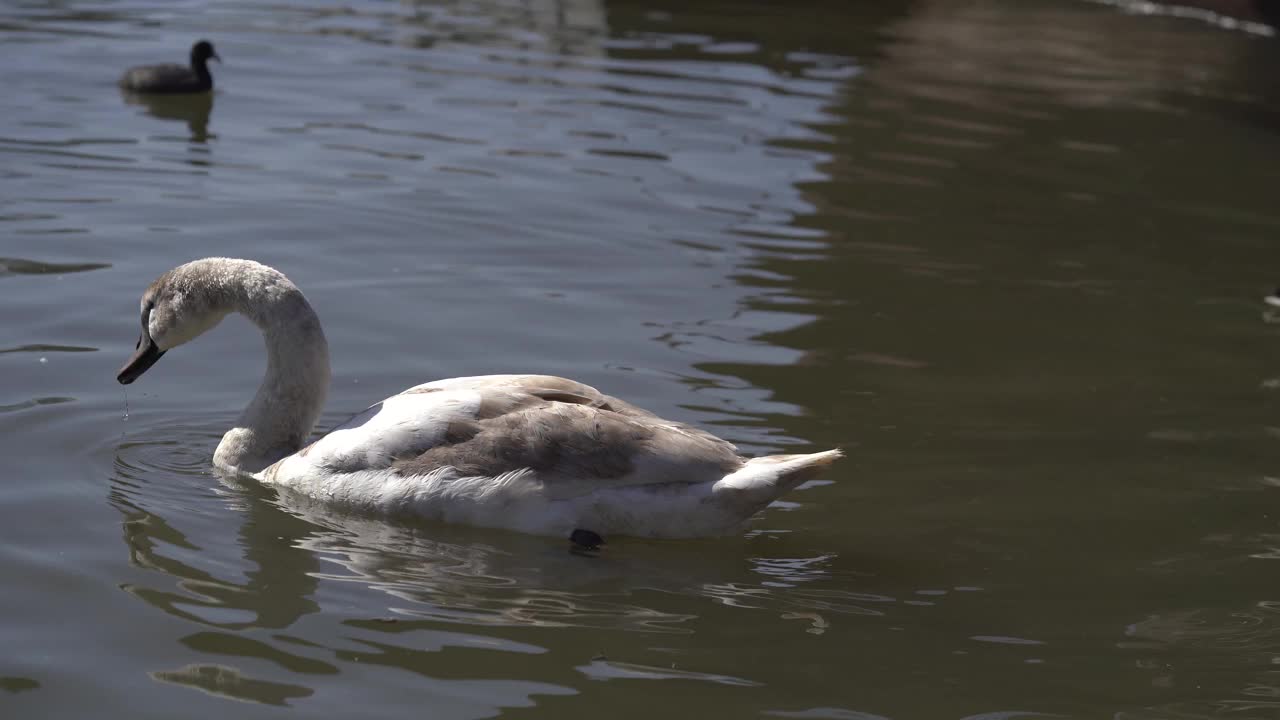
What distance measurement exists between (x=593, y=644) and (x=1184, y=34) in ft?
66.2

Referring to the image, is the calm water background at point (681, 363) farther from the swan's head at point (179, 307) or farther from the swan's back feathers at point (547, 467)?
the swan's head at point (179, 307)

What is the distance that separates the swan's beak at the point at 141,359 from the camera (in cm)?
758

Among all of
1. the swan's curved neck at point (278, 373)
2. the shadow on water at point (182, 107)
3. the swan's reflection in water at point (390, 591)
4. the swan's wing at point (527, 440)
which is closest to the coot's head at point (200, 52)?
the shadow on water at point (182, 107)

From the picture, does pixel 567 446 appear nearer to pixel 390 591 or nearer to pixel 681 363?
pixel 390 591

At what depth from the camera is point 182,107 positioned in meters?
15.8

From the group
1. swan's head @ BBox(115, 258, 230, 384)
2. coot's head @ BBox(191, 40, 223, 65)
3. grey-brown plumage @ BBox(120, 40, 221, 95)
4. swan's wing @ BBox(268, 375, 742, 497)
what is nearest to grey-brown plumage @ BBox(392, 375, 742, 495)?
swan's wing @ BBox(268, 375, 742, 497)

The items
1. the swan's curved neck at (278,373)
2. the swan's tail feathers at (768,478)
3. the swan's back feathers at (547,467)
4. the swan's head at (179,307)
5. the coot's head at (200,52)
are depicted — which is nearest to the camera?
the swan's tail feathers at (768,478)

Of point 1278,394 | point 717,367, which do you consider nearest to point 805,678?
point 717,367

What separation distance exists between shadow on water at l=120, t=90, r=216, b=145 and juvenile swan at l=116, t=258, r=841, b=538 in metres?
8.01

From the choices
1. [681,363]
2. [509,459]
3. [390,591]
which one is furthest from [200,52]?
[390,591]

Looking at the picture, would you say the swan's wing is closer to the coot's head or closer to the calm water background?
the calm water background

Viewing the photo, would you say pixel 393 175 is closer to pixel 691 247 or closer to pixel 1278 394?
pixel 691 247

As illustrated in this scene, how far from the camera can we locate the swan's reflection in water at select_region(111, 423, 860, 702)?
555 cm

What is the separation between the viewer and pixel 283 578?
6195 millimetres
